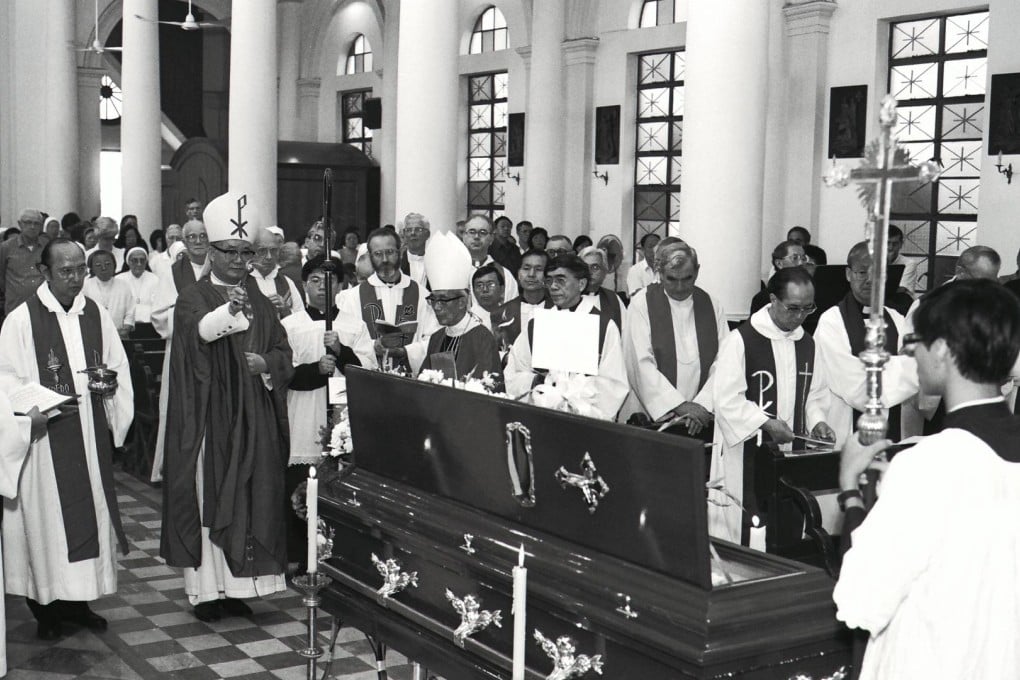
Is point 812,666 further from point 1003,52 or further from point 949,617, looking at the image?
point 1003,52

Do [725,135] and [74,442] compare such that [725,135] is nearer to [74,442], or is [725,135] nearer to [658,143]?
[74,442]

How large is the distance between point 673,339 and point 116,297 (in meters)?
6.41

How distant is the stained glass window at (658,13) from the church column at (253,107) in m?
6.11

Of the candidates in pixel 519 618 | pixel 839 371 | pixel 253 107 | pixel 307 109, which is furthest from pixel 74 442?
pixel 307 109

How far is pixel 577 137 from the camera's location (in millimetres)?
18734

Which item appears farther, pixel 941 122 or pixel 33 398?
pixel 941 122

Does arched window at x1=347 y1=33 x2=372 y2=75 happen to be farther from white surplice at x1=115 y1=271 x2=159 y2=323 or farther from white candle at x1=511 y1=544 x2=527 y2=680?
white candle at x1=511 y1=544 x2=527 y2=680

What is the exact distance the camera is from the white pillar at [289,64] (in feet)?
83.1

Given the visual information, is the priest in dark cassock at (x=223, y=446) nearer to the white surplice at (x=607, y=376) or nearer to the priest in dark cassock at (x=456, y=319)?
the priest in dark cassock at (x=456, y=319)

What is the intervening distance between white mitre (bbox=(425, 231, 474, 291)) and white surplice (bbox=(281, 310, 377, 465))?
1.40 metres

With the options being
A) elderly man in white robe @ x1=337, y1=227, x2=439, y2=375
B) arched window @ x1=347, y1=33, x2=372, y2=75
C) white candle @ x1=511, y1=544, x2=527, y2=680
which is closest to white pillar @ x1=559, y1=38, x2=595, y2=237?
arched window @ x1=347, y1=33, x2=372, y2=75

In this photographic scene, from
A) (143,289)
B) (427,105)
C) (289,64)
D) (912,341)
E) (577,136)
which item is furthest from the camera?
(289,64)

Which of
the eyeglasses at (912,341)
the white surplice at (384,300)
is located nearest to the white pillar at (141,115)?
the white surplice at (384,300)

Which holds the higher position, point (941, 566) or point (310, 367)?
point (941, 566)
